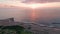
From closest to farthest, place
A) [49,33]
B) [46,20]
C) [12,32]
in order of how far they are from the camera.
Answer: [12,32] → [49,33] → [46,20]

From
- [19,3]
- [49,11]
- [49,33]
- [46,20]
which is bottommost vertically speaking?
[49,33]

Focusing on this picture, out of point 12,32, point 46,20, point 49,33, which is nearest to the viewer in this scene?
point 12,32

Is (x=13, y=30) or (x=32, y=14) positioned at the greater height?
(x=32, y=14)

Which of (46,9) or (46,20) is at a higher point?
(46,9)

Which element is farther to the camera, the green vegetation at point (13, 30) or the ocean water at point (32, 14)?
the ocean water at point (32, 14)

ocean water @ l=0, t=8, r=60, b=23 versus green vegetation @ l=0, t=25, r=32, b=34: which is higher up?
ocean water @ l=0, t=8, r=60, b=23

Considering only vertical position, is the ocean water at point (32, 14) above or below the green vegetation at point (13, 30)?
above

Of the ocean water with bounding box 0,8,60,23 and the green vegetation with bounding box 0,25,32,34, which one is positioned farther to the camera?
the ocean water with bounding box 0,8,60,23

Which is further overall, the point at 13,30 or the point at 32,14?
the point at 32,14

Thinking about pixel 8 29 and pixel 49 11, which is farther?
pixel 49 11

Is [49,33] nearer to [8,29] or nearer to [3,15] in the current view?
[8,29]

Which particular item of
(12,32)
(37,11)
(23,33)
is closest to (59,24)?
(37,11)
